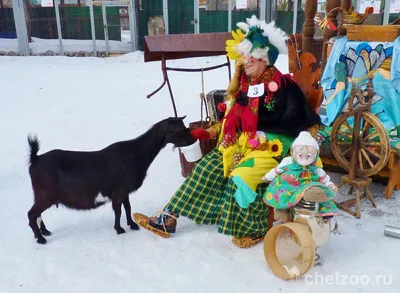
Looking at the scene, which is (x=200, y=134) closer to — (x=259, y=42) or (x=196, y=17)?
(x=259, y=42)

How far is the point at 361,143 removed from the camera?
3092mm

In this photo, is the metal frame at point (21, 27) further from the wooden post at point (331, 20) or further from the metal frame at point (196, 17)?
the wooden post at point (331, 20)

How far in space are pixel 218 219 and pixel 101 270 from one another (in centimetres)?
90

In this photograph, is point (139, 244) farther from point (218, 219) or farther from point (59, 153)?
point (59, 153)

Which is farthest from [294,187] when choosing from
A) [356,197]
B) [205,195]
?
[356,197]

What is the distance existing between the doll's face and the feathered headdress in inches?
28.9

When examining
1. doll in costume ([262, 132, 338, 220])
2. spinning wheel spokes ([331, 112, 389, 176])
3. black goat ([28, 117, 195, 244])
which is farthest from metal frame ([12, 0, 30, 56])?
doll in costume ([262, 132, 338, 220])

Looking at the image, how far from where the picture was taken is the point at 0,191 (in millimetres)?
3713

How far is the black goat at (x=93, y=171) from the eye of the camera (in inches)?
106

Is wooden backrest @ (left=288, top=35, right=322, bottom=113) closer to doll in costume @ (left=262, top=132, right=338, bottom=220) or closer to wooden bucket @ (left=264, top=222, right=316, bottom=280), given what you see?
doll in costume @ (left=262, top=132, right=338, bottom=220)

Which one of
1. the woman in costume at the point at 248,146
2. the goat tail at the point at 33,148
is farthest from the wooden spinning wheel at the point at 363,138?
the goat tail at the point at 33,148

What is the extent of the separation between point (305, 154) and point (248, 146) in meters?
0.52

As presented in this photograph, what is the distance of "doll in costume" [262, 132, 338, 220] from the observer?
2385 millimetres

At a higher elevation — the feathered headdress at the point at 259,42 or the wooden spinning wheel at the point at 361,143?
the feathered headdress at the point at 259,42
